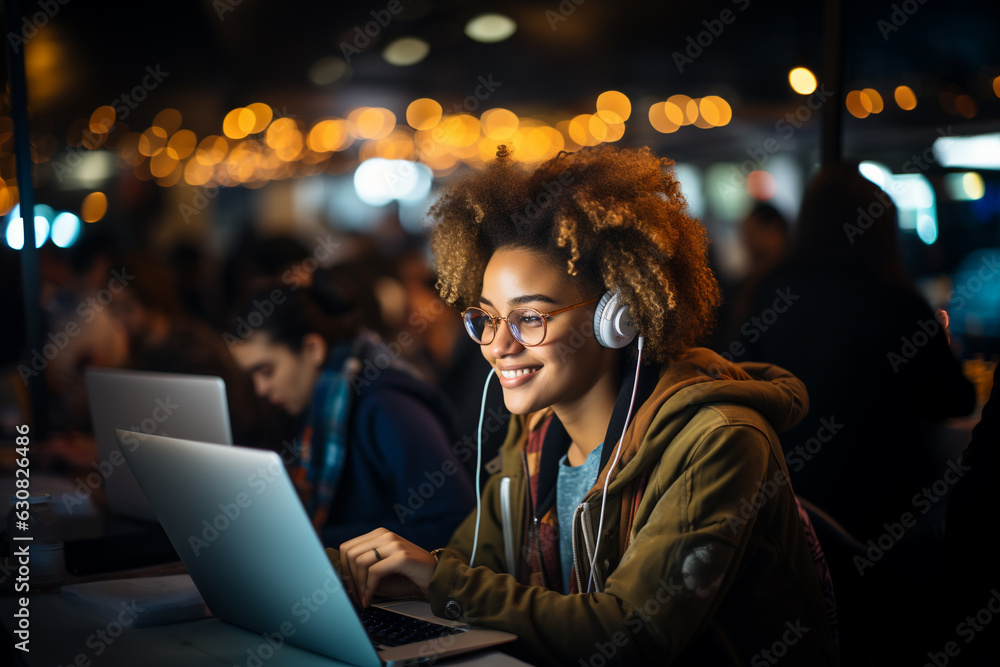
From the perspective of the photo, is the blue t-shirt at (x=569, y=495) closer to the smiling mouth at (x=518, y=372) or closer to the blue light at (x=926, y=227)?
the smiling mouth at (x=518, y=372)

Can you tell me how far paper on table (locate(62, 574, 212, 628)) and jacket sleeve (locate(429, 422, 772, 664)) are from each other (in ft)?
1.49

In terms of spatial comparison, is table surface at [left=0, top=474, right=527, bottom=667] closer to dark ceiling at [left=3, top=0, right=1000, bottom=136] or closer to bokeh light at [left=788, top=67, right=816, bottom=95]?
bokeh light at [left=788, top=67, right=816, bottom=95]

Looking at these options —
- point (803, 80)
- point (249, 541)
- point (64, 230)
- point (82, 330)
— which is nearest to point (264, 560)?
point (249, 541)

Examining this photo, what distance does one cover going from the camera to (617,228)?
140 centimetres

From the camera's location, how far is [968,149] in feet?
15.9

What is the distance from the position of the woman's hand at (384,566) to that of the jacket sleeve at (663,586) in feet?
0.27

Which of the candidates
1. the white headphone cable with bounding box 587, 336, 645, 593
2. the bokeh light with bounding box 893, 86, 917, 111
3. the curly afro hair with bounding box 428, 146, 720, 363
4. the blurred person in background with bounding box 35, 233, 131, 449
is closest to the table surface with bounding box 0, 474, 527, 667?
the white headphone cable with bounding box 587, 336, 645, 593

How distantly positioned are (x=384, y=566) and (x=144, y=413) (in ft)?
2.80

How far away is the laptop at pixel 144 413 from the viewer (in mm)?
1770

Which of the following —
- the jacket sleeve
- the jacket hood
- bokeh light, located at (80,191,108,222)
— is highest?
the jacket hood

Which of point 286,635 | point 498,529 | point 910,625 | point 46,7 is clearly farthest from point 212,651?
point 46,7

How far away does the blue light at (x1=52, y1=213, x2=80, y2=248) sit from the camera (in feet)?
17.6

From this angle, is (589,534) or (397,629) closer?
(397,629)

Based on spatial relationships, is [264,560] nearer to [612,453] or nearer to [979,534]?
[612,453]
